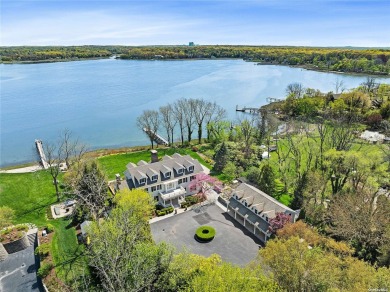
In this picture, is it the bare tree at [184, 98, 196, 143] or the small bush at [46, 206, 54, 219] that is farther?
the bare tree at [184, 98, 196, 143]

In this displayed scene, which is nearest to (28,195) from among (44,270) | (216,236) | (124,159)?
(124,159)

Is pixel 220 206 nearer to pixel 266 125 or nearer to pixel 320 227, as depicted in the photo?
pixel 320 227

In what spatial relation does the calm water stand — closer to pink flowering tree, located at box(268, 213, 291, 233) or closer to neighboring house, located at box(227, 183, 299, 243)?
neighboring house, located at box(227, 183, 299, 243)

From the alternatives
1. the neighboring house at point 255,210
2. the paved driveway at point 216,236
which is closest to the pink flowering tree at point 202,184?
the paved driveway at point 216,236

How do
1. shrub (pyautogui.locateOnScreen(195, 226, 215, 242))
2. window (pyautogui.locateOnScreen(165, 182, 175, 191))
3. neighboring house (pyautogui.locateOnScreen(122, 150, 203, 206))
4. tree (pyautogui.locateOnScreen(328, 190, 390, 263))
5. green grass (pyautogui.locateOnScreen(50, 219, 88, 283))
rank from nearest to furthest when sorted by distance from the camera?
1. tree (pyautogui.locateOnScreen(328, 190, 390, 263))
2. green grass (pyautogui.locateOnScreen(50, 219, 88, 283))
3. shrub (pyautogui.locateOnScreen(195, 226, 215, 242))
4. neighboring house (pyautogui.locateOnScreen(122, 150, 203, 206))
5. window (pyautogui.locateOnScreen(165, 182, 175, 191))

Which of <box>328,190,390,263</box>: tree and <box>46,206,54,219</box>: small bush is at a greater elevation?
<box>328,190,390,263</box>: tree

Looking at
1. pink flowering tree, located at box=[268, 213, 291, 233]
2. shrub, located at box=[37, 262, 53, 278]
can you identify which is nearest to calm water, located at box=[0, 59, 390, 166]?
shrub, located at box=[37, 262, 53, 278]

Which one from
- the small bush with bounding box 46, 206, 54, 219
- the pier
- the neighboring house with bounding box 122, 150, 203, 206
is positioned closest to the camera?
the small bush with bounding box 46, 206, 54, 219
